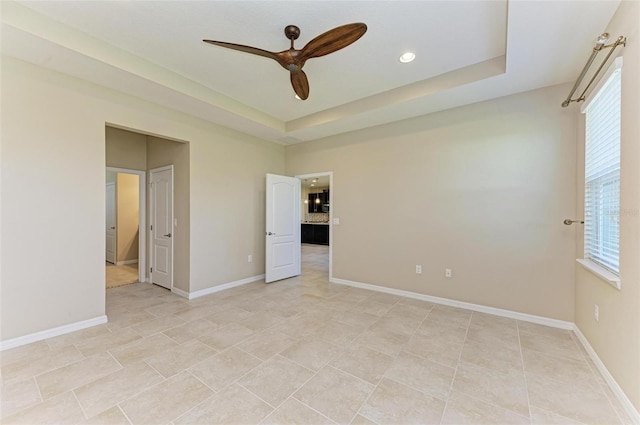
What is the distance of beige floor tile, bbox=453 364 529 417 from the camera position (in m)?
1.75

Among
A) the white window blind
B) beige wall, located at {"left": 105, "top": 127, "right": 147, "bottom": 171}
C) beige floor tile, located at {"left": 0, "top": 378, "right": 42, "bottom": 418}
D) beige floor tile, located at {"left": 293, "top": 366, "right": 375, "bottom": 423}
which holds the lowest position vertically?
beige floor tile, located at {"left": 293, "top": 366, "right": 375, "bottom": 423}

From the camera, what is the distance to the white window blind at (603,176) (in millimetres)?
2033

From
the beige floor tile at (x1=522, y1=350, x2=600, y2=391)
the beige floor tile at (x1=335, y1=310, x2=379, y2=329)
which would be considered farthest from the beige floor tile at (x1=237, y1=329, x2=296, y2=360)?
the beige floor tile at (x1=522, y1=350, x2=600, y2=391)

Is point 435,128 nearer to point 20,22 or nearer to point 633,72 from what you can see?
point 633,72

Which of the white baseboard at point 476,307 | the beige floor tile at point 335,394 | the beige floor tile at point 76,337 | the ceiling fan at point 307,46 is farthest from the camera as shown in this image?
the white baseboard at point 476,307

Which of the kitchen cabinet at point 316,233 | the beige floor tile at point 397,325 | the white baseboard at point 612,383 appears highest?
the kitchen cabinet at point 316,233

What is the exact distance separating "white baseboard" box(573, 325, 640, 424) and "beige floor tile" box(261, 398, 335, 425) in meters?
1.89

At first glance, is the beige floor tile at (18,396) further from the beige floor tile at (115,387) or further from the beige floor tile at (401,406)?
the beige floor tile at (401,406)

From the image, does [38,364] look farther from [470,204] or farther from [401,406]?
[470,204]

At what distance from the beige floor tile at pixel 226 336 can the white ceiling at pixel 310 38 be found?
286 cm

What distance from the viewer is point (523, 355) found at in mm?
2334

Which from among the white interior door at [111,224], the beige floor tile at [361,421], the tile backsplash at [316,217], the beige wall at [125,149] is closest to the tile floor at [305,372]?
the beige floor tile at [361,421]

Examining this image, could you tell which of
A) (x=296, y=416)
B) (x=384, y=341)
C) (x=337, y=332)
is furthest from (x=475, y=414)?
(x=337, y=332)

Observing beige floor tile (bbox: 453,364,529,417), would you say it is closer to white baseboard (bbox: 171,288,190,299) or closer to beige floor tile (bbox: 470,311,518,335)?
beige floor tile (bbox: 470,311,518,335)
